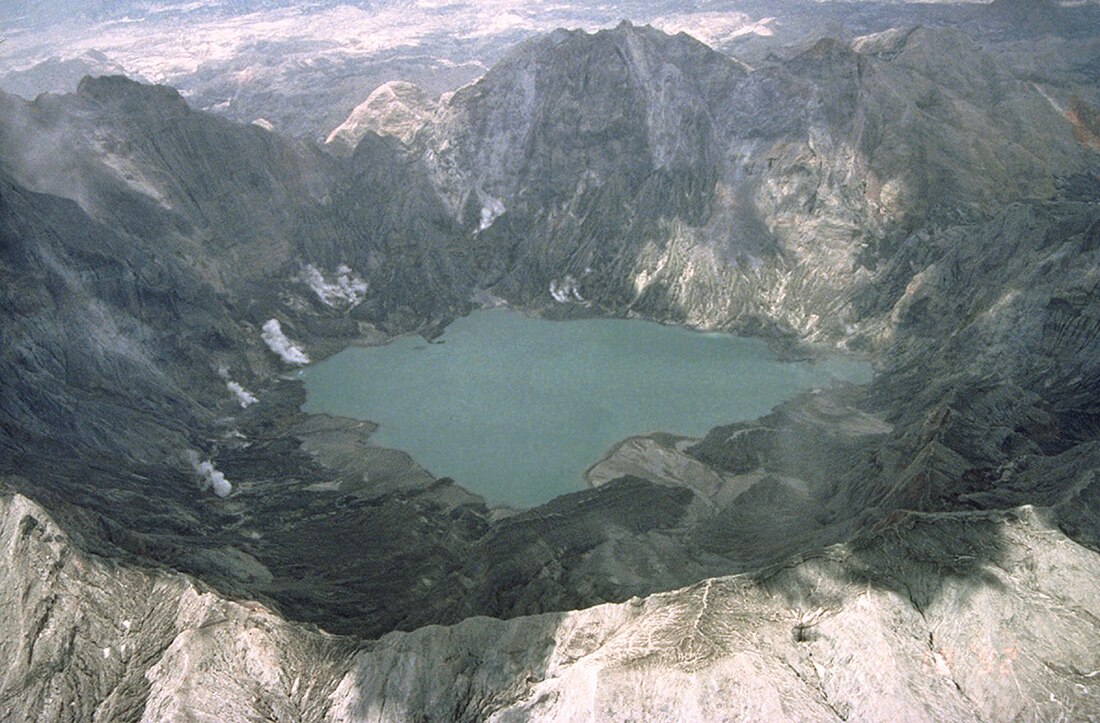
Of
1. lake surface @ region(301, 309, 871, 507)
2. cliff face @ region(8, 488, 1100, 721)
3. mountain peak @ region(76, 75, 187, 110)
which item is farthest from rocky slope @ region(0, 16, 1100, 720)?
lake surface @ region(301, 309, 871, 507)

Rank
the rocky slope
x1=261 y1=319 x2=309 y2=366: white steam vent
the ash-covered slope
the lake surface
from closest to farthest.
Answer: the rocky slope
the lake surface
x1=261 y1=319 x2=309 y2=366: white steam vent
the ash-covered slope

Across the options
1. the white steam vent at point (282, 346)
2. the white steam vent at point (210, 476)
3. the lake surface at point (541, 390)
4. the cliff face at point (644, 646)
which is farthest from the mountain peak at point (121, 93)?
the cliff face at point (644, 646)

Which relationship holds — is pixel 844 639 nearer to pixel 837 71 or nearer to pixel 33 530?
pixel 33 530

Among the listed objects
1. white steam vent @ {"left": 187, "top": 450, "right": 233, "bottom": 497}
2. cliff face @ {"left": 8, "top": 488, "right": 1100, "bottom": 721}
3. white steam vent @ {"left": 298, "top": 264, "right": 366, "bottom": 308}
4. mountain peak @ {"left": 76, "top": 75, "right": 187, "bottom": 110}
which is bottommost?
white steam vent @ {"left": 298, "top": 264, "right": 366, "bottom": 308}

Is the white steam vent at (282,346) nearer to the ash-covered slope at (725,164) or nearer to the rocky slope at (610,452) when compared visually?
the rocky slope at (610,452)

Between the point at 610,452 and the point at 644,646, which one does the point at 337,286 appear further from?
the point at 644,646

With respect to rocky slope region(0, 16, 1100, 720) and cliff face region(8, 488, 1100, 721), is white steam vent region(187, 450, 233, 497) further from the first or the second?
cliff face region(8, 488, 1100, 721)

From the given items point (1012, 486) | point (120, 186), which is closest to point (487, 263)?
point (120, 186)
